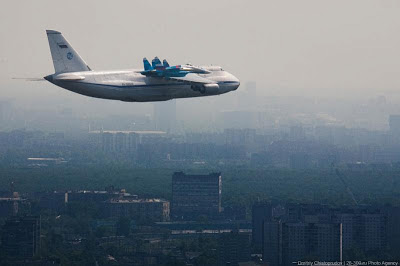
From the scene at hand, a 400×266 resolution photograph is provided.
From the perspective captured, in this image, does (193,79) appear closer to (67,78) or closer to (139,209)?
(67,78)

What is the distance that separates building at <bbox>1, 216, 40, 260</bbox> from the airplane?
2135 cm

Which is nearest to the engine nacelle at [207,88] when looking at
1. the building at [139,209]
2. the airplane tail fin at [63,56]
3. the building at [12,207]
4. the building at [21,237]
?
the airplane tail fin at [63,56]

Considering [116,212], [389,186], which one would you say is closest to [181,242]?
[116,212]

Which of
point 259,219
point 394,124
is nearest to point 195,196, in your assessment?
point 259,219

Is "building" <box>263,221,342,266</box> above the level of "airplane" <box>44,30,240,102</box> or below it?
below

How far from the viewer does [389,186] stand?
136000mm

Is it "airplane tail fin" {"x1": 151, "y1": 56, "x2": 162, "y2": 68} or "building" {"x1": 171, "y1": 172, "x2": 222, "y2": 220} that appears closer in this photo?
"airplane tail fin" {"x1": 151, "y1": 56, "x2": 162, "y2": 68}

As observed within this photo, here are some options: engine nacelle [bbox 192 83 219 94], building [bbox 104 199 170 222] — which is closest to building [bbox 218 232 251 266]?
engine nacelle [bbox 192 83 219 94]

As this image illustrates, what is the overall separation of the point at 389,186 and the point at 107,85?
75156mm

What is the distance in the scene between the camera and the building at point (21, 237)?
285 ft

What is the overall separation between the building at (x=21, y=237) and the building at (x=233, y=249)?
38.6 ft

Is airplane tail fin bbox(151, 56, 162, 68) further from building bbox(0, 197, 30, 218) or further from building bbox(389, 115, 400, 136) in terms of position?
building bbox(389, 115, 400, 136)

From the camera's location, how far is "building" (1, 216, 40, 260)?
8675 centimetres

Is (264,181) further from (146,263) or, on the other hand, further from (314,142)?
(146,263)
